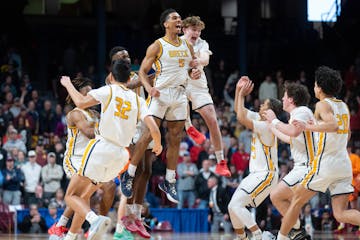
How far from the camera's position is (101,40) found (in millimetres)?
27531

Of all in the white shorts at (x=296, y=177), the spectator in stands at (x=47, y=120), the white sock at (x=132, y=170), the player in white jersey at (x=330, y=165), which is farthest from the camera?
the spectator in stands at (x=47, y=120)

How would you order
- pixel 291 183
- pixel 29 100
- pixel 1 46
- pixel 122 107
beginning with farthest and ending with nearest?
pixel 1 46, pixel 29 100, pixel 291 183, pixel 122 107

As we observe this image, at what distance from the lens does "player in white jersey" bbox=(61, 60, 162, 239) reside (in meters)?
11.4

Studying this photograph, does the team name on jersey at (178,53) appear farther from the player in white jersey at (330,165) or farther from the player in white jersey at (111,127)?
the player in white jersey at (330,165)

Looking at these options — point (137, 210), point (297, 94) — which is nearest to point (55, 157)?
point (137, 210)

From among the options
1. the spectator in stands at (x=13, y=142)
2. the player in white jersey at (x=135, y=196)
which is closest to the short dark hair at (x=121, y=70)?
the player in white jersey at (x=135, y=196)

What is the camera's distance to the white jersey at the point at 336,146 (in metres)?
11.9

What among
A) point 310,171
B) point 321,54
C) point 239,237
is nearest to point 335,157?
point 310,171

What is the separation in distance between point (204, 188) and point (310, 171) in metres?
9.80

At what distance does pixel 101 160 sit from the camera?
37.6ft

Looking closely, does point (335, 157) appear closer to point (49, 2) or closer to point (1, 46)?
point (1, 46)

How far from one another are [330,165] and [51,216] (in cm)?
982

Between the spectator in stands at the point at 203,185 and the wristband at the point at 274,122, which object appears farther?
the spectator in stands at the point at 203,185

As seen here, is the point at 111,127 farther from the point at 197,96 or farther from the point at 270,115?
the point at 197,96
